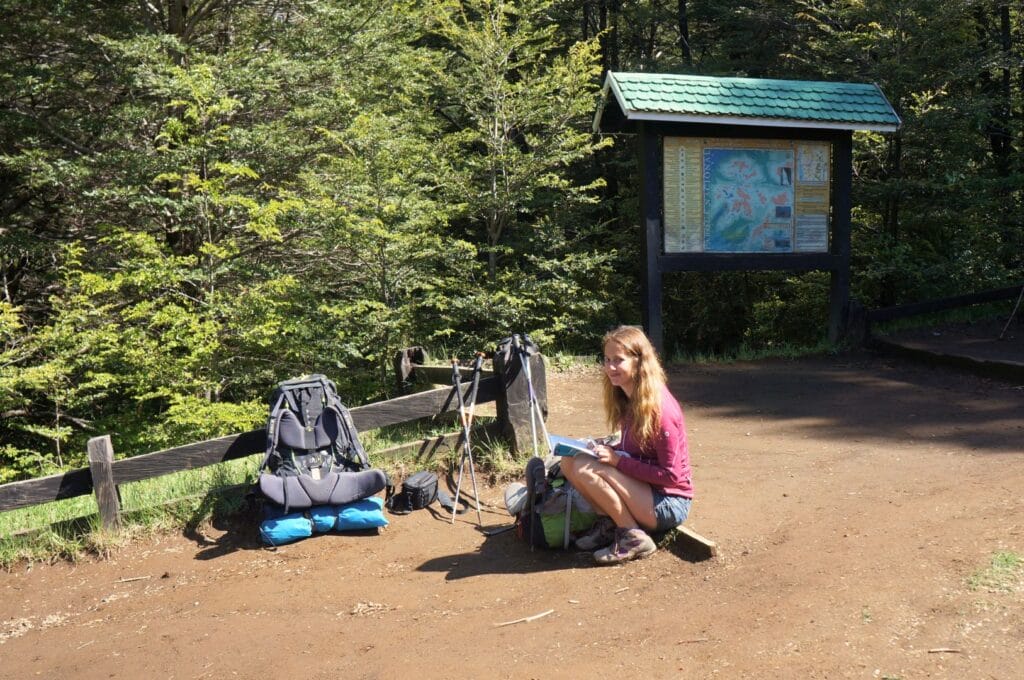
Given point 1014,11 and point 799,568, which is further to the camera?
point 1014,11

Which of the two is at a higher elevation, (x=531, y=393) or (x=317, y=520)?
(x=531, y=393)

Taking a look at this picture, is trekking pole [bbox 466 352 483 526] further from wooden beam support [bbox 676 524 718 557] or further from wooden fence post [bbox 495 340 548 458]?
wooden beam support [bbox 676 524 718 557]

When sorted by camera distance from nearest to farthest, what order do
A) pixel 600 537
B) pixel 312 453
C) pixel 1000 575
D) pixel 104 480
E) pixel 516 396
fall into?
1. pixel 1000 575
2. pixel 600 537
3. pixel 104 480
4. pixel 312 453
5. pixel 516 396

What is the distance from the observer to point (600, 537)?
492 cm

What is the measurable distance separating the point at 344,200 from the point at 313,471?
21.2ft

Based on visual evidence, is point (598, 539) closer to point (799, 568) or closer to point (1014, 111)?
point (799, 568)

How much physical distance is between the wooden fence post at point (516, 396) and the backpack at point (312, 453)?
4.16 ft

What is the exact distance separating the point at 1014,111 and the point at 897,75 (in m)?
3.25

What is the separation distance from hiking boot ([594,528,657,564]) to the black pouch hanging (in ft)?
5.60

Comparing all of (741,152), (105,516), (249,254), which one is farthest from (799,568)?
(249,254)

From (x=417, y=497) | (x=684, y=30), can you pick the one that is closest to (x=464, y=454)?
(x=417, y=497)

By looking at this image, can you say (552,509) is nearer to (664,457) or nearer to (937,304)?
(664,457)

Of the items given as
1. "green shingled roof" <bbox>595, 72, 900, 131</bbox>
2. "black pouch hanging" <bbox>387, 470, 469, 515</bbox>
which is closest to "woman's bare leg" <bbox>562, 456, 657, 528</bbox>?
"black pouch hanging" <bbox>387, 470, 469, 515</bbox>

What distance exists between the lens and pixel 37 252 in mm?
12477
